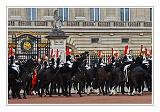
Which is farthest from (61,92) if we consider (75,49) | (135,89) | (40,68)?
(75,49)

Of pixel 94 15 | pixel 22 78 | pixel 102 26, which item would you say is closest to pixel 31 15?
pixel 94 15

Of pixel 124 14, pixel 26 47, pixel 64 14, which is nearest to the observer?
pixel 26 47

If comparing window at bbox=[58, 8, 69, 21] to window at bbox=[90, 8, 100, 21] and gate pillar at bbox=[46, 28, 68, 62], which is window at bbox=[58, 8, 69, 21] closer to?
window at bbox=[90, 8, 100, 21]

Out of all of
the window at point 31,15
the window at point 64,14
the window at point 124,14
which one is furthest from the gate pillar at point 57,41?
the window at point 124,14

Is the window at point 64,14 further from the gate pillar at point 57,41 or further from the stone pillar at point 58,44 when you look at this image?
the stone pillar at point 58,44

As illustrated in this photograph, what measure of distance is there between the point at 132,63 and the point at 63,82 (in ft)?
9.12

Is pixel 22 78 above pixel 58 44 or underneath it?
underneath

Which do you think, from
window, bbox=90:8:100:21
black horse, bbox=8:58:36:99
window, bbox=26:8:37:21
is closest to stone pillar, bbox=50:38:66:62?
black horse, bbox=8:58:36:99

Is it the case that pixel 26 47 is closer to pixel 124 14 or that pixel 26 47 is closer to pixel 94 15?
pixel 94 15

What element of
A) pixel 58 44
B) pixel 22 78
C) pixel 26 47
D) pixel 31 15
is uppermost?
pixel 31 15

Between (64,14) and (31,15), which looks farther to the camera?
(64,14)

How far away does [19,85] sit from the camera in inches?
896

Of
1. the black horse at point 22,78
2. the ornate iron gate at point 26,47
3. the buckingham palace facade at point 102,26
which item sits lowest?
the black horse at point 22,78

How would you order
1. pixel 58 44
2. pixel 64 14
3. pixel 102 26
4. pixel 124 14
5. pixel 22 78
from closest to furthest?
pixel 22 78, pixel 58 44, pixel 64 14, pixel 102 26, pixel 124 14
